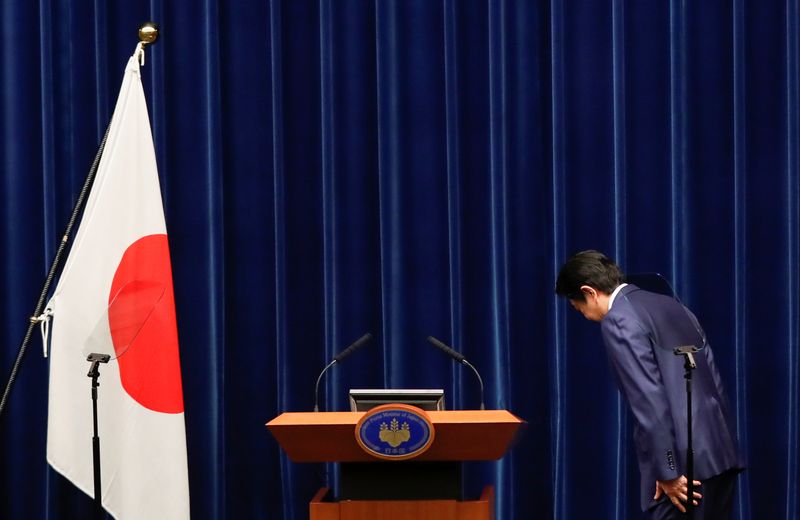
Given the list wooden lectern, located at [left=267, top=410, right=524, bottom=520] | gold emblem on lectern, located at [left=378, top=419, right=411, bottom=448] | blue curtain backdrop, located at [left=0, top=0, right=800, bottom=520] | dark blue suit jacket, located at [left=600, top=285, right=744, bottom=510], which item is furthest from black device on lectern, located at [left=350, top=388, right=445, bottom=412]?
blue curtain backdrop, located at [left=0, top=0, right=800, bottom=520]

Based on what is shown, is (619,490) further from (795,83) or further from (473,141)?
(795,83)

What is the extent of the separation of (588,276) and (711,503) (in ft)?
2.68

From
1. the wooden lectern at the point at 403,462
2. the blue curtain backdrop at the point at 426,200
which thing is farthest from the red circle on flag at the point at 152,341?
the wooden lectern at the point at 403,462

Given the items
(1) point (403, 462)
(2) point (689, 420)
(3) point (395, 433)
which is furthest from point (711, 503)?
(3) point (395, 433)

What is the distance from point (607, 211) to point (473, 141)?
676 millimetres

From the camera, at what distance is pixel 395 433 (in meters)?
2.61

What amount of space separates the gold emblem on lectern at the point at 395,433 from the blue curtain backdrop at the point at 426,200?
1519 millimetres

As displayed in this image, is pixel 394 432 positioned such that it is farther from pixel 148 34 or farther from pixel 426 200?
pixel 148 34

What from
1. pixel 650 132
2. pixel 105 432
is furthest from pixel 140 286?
pixel 650 132

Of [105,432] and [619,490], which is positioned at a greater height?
[105,432]

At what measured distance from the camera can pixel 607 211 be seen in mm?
4195

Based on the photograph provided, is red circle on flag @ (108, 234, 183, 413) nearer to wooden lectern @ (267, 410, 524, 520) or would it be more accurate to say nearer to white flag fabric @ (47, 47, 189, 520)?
white flag fabric @ (47, 47, 189, 520)

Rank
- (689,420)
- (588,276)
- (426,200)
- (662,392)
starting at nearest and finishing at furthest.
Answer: (689,420) < (662,392) < (588,276) < (426,200)

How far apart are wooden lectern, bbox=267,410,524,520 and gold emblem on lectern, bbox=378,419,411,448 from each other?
8cm
